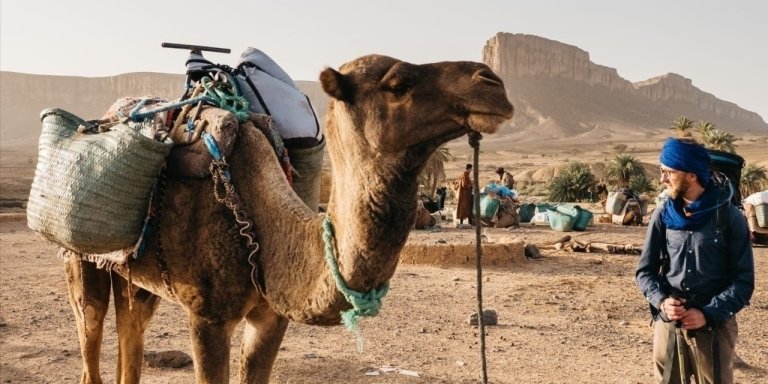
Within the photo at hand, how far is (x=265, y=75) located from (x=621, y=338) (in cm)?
525

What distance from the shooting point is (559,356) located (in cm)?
711

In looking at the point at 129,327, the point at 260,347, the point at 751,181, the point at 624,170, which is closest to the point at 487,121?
the point at 260,347

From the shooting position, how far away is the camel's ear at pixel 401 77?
103 inches

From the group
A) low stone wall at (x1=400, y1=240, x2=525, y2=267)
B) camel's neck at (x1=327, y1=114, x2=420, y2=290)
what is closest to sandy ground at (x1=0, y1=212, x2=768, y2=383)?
low stone wall at (x1=400, y1=240, x2=525, y2=267)

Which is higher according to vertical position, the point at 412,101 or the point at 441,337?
the point at 412,101

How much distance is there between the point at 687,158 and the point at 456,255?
9322 millimetres

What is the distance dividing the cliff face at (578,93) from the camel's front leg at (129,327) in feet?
390

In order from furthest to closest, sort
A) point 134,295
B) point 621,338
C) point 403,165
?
point 621,338 → point 134,295 → point 403,165

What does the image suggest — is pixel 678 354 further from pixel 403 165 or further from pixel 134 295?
pixel 134 295

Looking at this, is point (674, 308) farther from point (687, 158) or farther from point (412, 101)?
point (412, 101)

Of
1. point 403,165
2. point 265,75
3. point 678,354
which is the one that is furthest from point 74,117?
point 678,354

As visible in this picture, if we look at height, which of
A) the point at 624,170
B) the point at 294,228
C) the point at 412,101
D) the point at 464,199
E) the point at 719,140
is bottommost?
the point at 294,228

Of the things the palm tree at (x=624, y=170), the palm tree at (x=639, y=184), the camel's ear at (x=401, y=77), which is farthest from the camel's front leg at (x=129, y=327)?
the palm tree at (x=624, y=170)

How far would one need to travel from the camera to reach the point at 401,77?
8.54 ft
